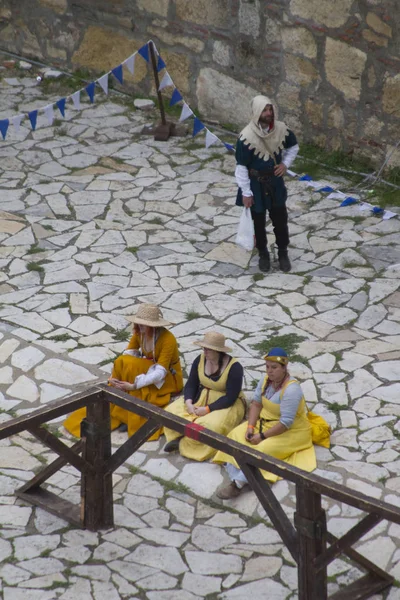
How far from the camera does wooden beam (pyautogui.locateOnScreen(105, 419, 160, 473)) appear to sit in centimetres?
539

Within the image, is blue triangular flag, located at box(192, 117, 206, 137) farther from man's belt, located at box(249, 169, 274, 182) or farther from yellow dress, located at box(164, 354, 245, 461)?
yellow dress, located at box(164, 354, 245, 461)

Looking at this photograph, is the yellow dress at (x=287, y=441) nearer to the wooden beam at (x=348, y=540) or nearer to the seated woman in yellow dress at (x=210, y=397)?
the seated woman in yellow dress at (x=210, y=397)

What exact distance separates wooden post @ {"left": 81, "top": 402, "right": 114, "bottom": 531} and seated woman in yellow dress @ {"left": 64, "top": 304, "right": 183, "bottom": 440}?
1052mm

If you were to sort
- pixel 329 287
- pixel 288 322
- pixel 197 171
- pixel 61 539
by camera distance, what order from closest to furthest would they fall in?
pixel 61 539
pixel 288 322
pixel 329 287
pixel 197 171

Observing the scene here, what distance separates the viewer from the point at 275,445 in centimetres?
630

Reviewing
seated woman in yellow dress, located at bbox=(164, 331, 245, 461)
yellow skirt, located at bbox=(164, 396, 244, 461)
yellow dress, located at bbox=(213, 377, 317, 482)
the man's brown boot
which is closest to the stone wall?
seated woman in yellow dress, located at bbox=(164, 331, 245, 461)

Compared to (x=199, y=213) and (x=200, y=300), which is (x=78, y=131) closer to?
(x=199, y=213)

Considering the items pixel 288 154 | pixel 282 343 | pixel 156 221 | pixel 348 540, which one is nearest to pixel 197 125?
pixel 156 221

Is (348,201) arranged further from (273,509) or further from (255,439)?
(273,509)

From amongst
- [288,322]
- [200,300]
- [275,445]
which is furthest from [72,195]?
[275,445]

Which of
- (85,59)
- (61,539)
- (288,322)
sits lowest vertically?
(61,539)

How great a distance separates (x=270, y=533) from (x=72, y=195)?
5.44m

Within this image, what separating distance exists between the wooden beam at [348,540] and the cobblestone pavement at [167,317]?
52 cm

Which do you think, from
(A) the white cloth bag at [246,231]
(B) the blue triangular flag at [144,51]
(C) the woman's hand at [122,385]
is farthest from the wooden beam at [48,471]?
(B) the blue triangular flag at [144,51]
